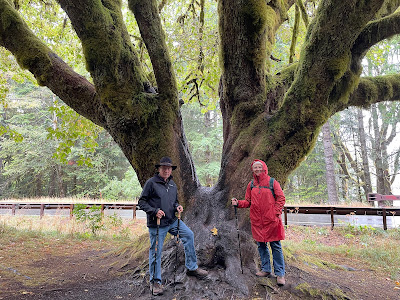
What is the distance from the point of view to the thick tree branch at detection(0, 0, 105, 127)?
167 inches

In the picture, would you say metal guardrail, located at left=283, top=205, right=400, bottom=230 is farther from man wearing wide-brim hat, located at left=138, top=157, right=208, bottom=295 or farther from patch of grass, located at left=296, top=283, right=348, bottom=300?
man wearing wide-brim hat, located at left=138, top=157, right=208, bottom=295

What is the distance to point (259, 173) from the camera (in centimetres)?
363

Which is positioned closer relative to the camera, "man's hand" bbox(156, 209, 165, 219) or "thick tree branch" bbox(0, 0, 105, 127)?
"man's hand" bbox(156, 209, 165, 219)

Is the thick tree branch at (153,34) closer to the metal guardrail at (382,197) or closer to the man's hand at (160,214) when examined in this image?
the man's hand at (160,214)

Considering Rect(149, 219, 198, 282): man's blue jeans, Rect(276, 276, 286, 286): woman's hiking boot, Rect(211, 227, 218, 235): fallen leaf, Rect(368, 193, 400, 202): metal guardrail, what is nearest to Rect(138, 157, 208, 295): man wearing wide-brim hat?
Rect(149, 219, 198, 282): man's blue jeans

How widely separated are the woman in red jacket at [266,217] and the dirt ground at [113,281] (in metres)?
0.23

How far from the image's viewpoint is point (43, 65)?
4.39 m

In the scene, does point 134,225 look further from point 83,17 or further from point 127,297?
point 83,17

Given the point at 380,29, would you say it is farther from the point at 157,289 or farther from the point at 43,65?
the point at 43,65

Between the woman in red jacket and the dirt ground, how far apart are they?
0.23 metres

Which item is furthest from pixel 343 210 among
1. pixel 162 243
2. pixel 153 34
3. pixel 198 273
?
pixel 153 34

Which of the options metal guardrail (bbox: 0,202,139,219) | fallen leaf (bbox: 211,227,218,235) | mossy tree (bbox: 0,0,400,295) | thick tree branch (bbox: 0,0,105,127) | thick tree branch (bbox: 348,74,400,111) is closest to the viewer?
mossy tree (bbox: 0,0,400,295)

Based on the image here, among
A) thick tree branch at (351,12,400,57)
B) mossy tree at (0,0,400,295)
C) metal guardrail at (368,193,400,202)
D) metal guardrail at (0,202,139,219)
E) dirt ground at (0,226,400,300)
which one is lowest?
dirt ground at (0,226,400,300)

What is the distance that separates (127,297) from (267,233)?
206cm
